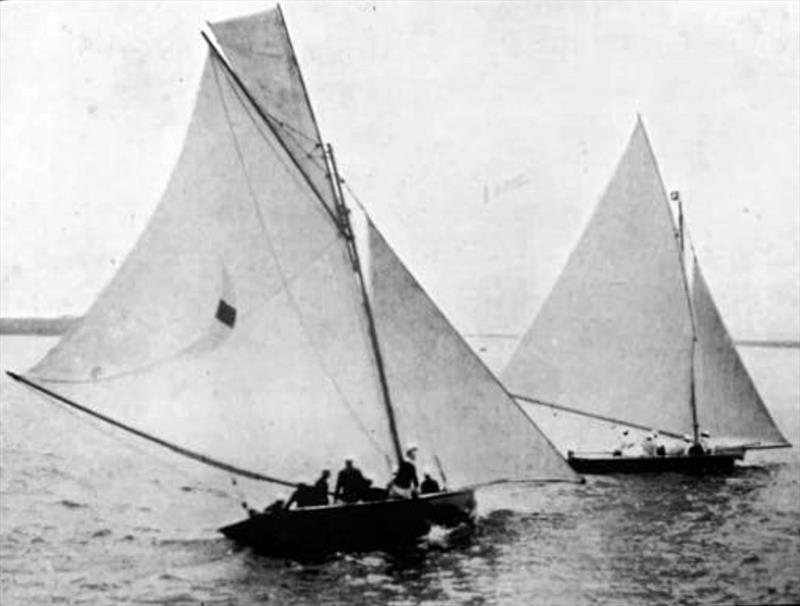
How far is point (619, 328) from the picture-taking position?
59.6ft

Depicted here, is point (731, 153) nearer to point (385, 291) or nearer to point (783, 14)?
point (783, 14)

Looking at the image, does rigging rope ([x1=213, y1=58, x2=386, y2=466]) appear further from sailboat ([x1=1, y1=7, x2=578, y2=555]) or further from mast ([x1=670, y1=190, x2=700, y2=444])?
mast ([x1=670, y1=190, x2=700, y2=444])

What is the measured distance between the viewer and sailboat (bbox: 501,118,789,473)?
17969 mm

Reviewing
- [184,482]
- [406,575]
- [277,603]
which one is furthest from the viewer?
[184,482]

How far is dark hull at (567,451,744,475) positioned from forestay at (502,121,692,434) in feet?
1.99

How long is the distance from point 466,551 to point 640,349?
22.9 feet

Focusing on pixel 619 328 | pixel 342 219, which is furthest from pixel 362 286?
pixel 619 328

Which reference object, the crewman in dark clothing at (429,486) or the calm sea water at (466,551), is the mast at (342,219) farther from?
the calm sea water at (466,551)

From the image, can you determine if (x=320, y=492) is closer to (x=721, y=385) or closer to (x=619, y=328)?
(x=619, y=328)

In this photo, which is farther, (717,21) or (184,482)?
(184,482)

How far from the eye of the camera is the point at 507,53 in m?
11.5

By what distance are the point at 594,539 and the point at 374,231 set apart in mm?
4516

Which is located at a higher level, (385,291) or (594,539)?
(385,291)

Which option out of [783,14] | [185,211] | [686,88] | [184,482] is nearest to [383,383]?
[185,211]
